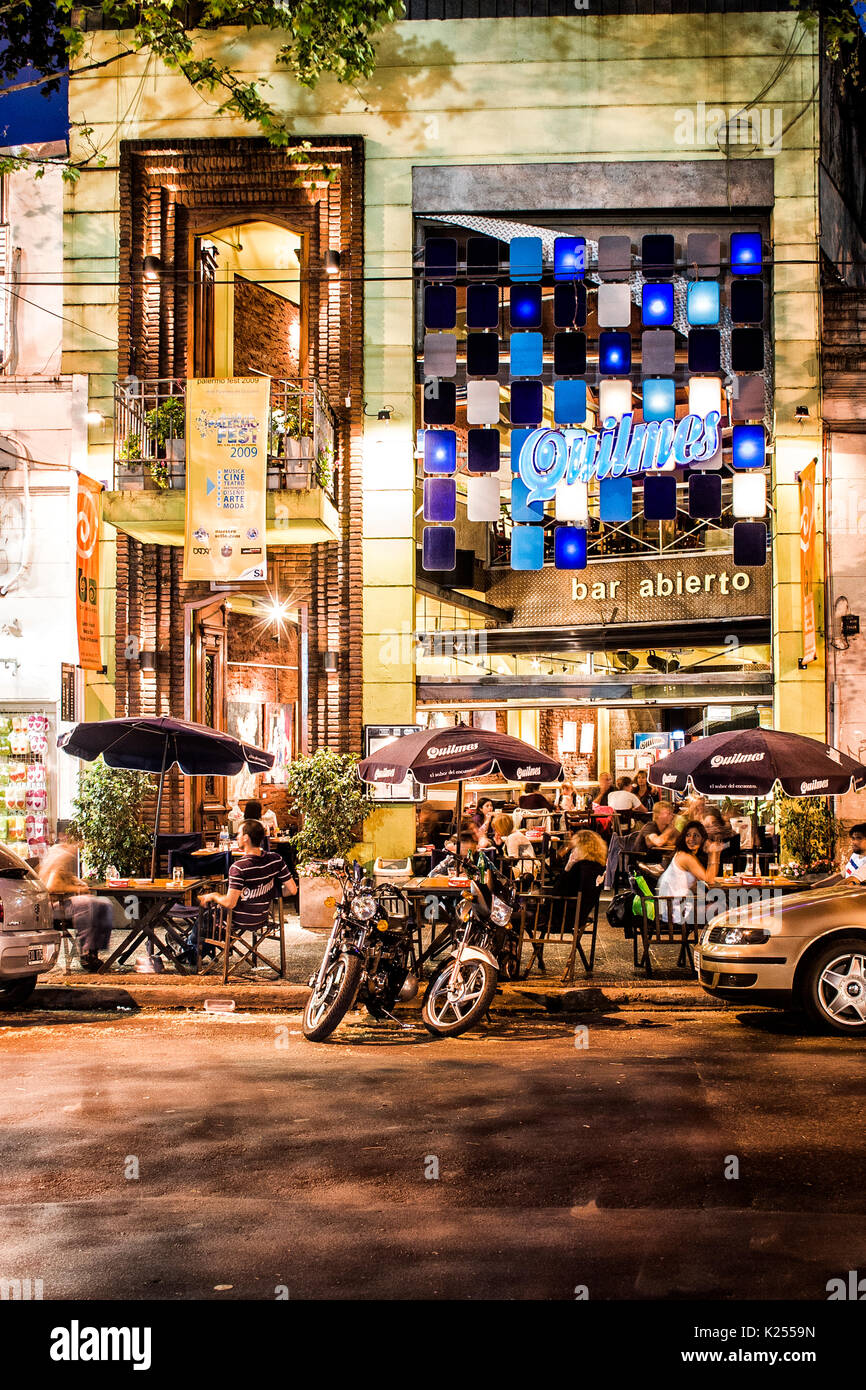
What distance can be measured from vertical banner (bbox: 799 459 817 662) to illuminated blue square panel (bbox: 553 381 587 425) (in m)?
3.09

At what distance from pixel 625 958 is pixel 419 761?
369cm

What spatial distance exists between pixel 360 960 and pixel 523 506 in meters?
9.13

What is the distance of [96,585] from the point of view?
17.7 metres

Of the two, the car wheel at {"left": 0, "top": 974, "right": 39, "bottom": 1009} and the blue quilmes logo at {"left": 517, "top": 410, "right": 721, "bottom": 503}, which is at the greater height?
the blue quilmes logo at {"left": 517, "top": 410, "right": 721, "bottom": 503}

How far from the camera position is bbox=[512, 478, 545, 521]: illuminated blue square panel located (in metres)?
17.6

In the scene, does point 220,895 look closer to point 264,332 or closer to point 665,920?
point 665,920

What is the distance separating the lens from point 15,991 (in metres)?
11.8

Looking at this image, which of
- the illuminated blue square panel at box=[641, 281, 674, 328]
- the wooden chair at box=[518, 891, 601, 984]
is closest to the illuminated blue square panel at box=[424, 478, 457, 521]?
the illuminated blue square panel at box=[641, 281, 674, 328]

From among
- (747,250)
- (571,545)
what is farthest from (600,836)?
(747,250)

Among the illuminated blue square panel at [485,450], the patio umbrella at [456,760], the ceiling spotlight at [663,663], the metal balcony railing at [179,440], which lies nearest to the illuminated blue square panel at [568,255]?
the illuminated blue square panel at [485,450]

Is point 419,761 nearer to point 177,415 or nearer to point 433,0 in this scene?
point 177,415

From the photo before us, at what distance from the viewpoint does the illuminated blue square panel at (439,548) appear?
A: 17.7 m

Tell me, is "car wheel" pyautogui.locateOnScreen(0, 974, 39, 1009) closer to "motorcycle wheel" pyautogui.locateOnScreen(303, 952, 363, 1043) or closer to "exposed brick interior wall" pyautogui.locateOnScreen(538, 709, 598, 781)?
"motorcycle wheel" pyautogui.locateOnScreen(303, 952, 363, 1043)
